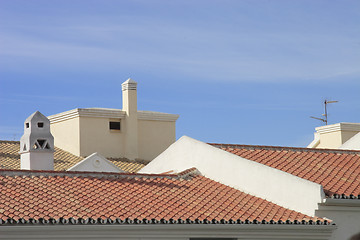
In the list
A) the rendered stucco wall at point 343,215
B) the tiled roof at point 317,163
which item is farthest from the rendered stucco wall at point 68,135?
the rendered stucco wall at point 343,215

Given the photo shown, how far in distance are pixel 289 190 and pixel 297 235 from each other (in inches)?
61.8

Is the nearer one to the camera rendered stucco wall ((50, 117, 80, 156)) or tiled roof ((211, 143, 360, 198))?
tiled roof ((211, 143, 360, 198))

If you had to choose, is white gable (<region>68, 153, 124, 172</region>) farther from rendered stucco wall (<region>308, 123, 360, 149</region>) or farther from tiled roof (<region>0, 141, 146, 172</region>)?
rendered stucco wall (<region>308, 123, 360, 149</region>)

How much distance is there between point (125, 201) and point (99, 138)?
23096 millimetres

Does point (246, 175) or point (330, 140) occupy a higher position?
point (330, 140)

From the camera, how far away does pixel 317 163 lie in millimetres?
23766

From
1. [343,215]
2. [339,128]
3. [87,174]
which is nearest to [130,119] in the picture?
[339,128]

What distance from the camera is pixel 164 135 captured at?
45.8 meters

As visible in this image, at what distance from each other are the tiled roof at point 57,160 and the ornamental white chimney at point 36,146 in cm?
1041

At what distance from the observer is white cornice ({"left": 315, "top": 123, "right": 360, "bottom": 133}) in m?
40.9

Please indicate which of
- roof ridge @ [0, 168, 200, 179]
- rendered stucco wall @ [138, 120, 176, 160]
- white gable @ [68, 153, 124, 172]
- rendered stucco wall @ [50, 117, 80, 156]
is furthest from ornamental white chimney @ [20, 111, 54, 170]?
rendered stucco wall @ [138, 120, 176, 160]

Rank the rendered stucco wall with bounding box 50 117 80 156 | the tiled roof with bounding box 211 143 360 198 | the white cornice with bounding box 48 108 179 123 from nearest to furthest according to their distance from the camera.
→ the tiled roof with bounding box 211 143 360 198 → the rendered stucco wall with bounding box 50 117 80 156 → the white cornice with bounding box 48 108 179 123

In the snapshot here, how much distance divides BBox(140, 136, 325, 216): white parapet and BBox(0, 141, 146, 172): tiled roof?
12.8 m

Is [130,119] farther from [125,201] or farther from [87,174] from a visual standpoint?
[125,201]
